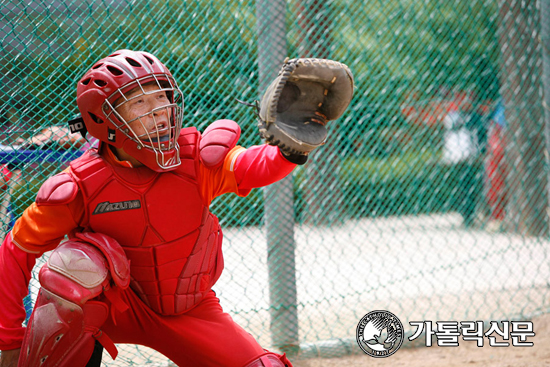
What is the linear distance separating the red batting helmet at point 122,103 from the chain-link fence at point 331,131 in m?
0.85

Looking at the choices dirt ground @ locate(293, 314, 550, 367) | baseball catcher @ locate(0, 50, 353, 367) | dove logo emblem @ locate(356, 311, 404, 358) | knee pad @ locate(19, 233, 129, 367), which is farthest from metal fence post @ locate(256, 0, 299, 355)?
knee pad @ locate(19, 233, 129, 367)

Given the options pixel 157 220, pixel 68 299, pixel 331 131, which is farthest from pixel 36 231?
pixel 331 131

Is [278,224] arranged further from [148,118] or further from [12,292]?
[12,292]

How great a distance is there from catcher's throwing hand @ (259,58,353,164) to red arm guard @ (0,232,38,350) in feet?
3.42

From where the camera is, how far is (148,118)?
1896 millimetres

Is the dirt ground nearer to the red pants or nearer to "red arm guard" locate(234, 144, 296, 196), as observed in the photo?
the red pants

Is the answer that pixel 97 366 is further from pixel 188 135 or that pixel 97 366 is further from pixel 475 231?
pixel 475 231

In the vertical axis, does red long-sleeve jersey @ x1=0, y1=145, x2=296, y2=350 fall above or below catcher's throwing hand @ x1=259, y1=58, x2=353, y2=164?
below

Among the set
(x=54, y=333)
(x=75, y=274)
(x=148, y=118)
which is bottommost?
(x=54, y=333)

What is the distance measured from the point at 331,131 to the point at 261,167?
233cm

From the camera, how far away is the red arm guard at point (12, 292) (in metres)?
1.91

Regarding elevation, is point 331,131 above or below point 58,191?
below

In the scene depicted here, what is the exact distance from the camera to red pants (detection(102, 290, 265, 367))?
79.9 inches

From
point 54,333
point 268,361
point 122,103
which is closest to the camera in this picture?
point 54,333
